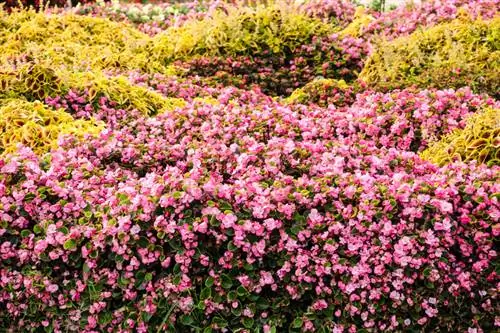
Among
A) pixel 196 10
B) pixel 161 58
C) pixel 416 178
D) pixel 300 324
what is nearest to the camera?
pixel 300 324

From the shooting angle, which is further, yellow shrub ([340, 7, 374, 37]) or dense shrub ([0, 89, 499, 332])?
yellow shrub ([340, 7, 374, 37])

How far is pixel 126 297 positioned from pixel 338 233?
0.91m

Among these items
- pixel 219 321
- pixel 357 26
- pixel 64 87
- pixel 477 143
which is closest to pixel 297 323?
pixel 219 321

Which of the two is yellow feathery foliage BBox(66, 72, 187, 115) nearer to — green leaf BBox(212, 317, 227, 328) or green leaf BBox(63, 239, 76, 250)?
green leaf BBox(63, 239, 76, 250)

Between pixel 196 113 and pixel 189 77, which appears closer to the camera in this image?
pixel 196 113

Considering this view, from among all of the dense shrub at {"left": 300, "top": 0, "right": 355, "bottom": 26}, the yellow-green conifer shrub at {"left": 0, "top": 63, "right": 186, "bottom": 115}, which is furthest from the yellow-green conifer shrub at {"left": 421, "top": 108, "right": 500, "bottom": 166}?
the dense shrub at {"left": 300, "top": 0, "right": 355, "bottom": 26}

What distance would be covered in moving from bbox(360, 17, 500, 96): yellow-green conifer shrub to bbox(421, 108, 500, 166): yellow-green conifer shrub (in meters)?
1.34

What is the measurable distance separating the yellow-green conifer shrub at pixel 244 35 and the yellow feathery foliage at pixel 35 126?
2295 mm

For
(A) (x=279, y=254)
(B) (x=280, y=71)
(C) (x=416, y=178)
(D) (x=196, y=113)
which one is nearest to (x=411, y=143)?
(C) (x=416, y=178)

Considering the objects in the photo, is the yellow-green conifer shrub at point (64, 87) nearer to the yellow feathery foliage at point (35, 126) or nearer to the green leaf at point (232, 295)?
the yellow feathery foliage at point (35, 126)

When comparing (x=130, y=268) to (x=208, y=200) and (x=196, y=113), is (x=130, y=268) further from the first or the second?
(x=196, y=113)

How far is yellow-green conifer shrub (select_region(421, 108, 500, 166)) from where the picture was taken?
3691 millimetres

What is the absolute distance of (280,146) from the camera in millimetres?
3672

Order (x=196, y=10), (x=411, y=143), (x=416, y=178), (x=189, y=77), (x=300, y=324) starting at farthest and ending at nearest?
(x=196, y=10), (x=189, y=77), (x=411, y=143), (x=416, y=178), (x=300, y=324)
